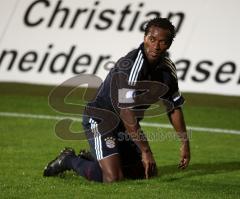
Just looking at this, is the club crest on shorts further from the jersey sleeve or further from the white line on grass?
the white line on grass

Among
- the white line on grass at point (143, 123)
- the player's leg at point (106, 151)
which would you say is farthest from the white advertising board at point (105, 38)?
the player's leg at point (106, 151)

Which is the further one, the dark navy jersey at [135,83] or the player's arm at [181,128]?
the player's arm at [181,128]

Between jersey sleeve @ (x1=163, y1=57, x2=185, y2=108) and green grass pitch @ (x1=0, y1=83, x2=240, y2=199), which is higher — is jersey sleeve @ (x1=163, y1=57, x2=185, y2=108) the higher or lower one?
the higher one

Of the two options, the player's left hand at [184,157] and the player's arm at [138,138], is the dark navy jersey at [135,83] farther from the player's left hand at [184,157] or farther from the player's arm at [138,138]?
the player's left hand at [184,157]

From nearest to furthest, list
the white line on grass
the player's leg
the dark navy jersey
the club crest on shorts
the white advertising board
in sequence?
the dark navy jersey
the player's leg
the club crest on shorts
the white line on grass
the white advertising board

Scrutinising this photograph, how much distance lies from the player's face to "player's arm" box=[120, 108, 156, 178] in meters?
0.63

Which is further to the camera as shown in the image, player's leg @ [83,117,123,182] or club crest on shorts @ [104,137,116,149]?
club crest on shorts @ [104,137,116,149]

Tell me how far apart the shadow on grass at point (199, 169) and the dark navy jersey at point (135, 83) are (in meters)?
0.87

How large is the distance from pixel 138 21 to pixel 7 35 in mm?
2535

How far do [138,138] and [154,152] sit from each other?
8.78 feet

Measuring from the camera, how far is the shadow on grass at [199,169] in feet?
31.1

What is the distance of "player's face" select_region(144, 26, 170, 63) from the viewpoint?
8.60m

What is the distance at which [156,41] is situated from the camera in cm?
859

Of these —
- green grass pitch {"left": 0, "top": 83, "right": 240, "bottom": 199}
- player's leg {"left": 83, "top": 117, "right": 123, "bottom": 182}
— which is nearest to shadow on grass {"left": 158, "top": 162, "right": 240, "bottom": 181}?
green grass pitch {"left": 0, "top": 83, "right": 240, "bottom": 199}
